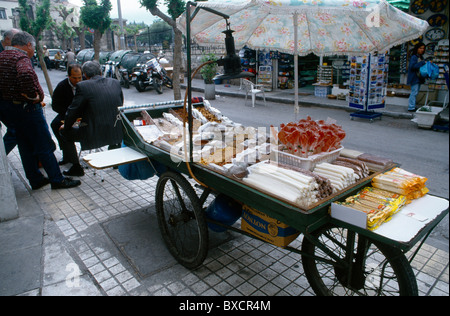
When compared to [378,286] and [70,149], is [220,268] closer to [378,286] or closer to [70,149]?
[378,286]

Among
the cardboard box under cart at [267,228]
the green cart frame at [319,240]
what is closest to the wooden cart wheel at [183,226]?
the green cart frame at [319,240]

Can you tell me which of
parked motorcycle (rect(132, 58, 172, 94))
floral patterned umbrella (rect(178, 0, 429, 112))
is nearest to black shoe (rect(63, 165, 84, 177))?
floral patterned umbrella (rect(178, 0, 429, 112))

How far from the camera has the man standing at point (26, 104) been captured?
167 inches

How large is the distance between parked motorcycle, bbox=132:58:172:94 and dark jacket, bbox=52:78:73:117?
1006 centimetres

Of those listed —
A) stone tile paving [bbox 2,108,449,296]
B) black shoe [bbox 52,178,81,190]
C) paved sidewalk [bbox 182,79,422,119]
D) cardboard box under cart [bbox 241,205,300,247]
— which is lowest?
stone tile paving [bbox 2,108,449,296]

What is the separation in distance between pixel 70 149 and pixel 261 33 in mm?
3679

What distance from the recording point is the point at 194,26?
351cm

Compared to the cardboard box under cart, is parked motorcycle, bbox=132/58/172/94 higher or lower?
higher

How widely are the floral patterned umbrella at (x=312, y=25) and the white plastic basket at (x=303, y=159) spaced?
1135 mm

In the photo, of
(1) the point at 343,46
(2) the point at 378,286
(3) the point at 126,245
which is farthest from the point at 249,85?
(2) the point at 378,286

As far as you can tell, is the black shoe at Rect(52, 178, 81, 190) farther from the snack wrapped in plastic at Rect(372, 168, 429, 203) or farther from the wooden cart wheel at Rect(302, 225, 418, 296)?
the snack wrapped in plastic at Rect(372, 168, 429, 203)

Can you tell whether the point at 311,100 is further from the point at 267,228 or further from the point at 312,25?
the point at 267,228

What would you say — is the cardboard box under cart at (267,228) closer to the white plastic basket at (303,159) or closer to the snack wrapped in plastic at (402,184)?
the white plastic basket at (303,159)

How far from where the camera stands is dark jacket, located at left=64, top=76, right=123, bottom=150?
446 centimetres
